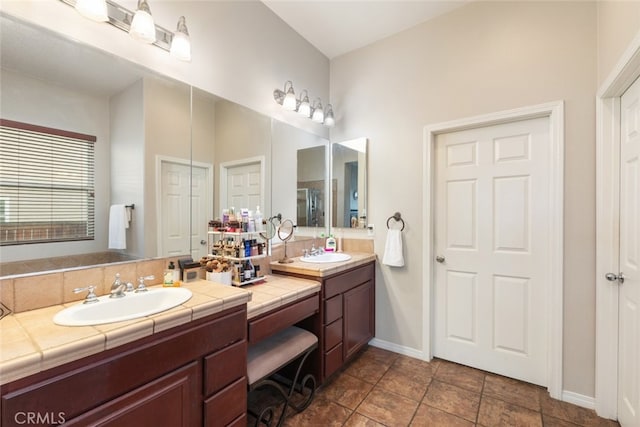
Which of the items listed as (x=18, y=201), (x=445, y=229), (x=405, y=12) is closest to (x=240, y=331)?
(x=18, y=201)

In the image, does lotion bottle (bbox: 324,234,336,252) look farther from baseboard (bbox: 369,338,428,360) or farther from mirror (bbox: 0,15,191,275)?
mirror (bbox: 0,15,191,275)

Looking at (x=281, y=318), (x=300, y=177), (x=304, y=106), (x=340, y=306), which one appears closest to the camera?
(x=281, y=318)

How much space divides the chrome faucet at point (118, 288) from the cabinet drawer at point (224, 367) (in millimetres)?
521

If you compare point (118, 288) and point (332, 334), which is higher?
point (118, 288)

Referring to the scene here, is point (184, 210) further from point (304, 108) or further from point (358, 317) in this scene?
point (358, 317)

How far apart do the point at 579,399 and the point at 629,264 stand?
999mm

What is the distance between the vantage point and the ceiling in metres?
2.25

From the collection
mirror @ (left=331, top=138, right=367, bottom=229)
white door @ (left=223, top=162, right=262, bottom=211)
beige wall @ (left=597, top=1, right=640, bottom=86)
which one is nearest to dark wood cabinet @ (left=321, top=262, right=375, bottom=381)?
mirror @ (left=331, top=138, right=367, bottom=229)

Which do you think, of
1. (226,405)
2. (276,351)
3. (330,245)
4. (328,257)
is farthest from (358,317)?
(226,405)

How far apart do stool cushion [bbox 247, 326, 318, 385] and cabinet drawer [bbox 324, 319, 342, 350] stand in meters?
0.14

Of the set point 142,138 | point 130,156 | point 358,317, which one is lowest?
point 358,317

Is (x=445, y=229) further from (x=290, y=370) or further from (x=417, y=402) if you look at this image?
(x=290, y=370)

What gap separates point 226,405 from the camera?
127 cm

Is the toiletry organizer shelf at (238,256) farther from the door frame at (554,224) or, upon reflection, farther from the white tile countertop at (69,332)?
the door frame at (554,224)
